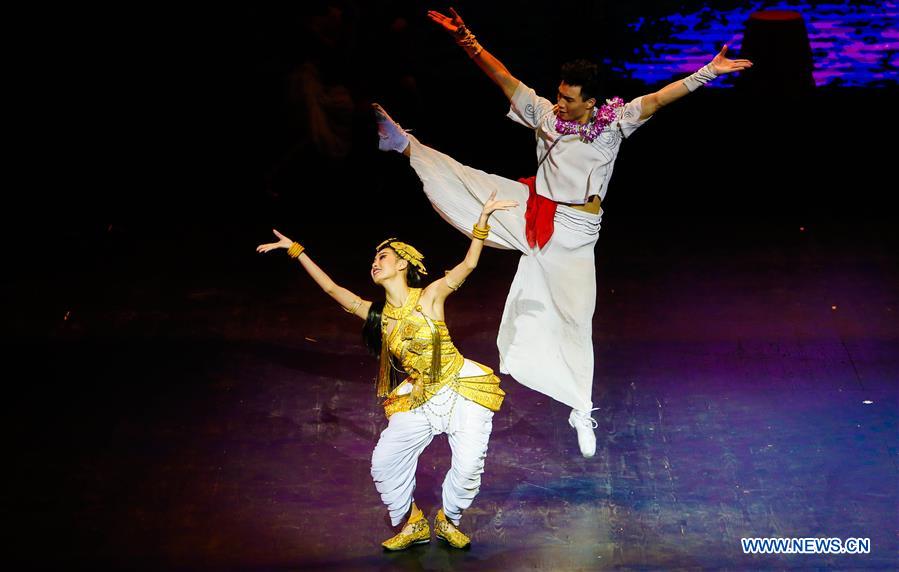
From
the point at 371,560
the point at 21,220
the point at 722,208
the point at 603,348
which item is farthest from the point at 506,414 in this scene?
the point at 21,220

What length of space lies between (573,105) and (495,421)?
1.37m

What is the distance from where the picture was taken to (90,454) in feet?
16.3

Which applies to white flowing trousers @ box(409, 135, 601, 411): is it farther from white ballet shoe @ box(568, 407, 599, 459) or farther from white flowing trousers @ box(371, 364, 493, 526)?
white flowing trousers @ box(371, 364, 493, 526)

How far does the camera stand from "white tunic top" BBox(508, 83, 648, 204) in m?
4.64

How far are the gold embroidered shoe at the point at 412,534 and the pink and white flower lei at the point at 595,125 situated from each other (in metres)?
1.48

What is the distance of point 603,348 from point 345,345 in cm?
119

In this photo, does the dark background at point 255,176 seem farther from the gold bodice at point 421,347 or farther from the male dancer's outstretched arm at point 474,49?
the male dancer's outstretched arm at point 474,49

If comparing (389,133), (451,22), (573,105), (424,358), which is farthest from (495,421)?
(451,22)

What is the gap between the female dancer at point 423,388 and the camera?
4.24 meters

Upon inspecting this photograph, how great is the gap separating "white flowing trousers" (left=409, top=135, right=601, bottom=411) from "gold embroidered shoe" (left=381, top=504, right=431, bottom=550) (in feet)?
2.75

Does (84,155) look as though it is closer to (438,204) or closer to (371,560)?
(438,204)

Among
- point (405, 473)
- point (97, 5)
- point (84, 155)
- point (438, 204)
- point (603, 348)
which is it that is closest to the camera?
point (405, 473)

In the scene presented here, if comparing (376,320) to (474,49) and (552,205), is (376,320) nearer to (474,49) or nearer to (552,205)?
(552,205)

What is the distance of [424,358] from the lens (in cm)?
425
